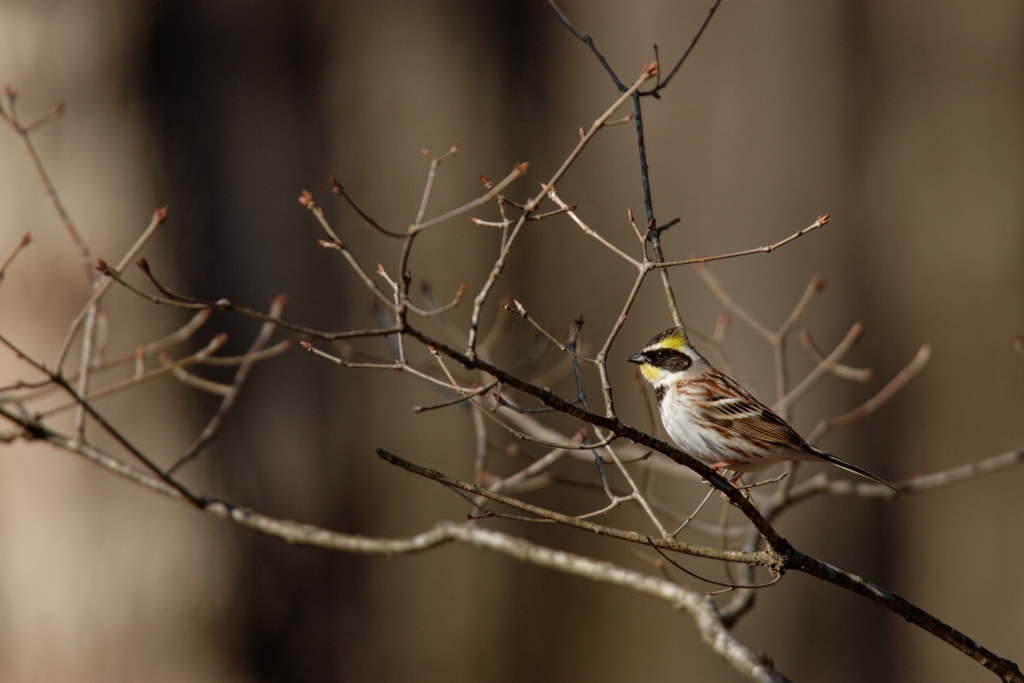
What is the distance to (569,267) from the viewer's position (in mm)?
5902

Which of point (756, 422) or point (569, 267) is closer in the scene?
point (756, 422)

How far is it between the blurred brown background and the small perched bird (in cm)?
194

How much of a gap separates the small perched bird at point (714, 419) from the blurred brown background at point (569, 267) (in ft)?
6.38

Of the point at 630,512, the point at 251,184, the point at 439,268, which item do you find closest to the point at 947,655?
the point at 630,512

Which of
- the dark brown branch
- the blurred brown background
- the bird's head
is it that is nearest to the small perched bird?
the bird's head

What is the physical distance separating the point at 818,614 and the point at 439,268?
360 cm

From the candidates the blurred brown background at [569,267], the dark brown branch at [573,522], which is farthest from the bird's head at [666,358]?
the blurred brown background at [569,267]

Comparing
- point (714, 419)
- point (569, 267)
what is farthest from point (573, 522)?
point (569, 267)

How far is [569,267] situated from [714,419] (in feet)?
9.47

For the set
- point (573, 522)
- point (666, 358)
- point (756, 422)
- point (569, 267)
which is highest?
point (569, 267)

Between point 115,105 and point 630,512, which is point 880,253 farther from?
point 115,105

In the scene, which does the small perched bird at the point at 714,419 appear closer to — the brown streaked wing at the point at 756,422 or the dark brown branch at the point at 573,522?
the brown streaked wing at the point at 756,422

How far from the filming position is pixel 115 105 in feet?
15.2

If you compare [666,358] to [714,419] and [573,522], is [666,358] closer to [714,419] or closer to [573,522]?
[714,419]
